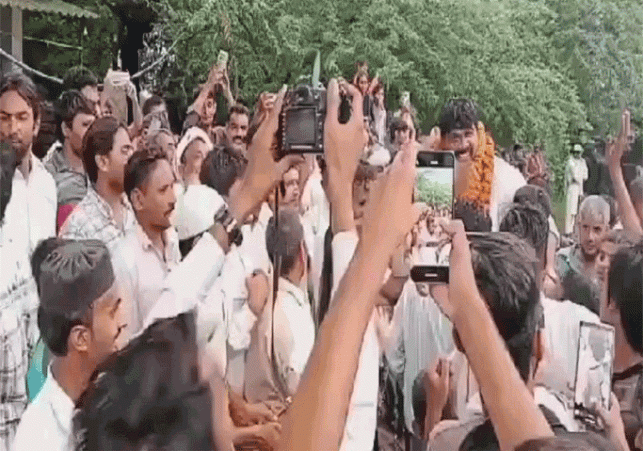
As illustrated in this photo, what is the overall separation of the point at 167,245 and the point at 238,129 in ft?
0.71

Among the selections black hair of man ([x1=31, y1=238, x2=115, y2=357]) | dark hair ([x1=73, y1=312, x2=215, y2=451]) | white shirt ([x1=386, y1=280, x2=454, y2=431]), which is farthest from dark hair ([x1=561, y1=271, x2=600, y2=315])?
black hair of man ([x1=31, y1=238, x2=115, y2=357])

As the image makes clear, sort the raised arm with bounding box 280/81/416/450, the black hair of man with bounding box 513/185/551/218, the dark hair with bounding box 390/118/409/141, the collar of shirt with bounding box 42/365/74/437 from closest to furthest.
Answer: the raised arm with bounding box 280/81/416/450 → the collar of shirt with bounding box 42/365/74/437 → the dark hair with bounding box 390/118/409/141 → the black hair of man with bounding box 513/185/551/218

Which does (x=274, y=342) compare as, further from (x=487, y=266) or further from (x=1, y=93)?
(x=1, y=93)

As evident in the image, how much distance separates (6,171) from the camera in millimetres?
2275


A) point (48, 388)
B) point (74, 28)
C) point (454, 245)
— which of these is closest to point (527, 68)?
point (454, 245)

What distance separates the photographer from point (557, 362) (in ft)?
7.50

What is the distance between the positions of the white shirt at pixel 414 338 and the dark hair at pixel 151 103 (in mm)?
499

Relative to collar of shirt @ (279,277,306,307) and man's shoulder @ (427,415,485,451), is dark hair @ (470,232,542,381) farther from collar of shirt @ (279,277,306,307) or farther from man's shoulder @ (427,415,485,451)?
collar of shirt @ (279,277,306,307)

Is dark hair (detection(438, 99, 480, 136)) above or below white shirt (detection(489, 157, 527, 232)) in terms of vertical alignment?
above

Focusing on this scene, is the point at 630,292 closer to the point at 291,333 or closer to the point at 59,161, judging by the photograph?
the point at 291,333

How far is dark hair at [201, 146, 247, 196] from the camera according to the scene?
2.24m

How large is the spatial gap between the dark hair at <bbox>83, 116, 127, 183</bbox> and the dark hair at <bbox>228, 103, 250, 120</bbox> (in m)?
0.17

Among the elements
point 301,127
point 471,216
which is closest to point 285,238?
point 301,127

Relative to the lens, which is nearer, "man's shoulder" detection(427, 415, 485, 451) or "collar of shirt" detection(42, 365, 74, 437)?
"collar of shirt" detection(42, 365, 74, 437)
